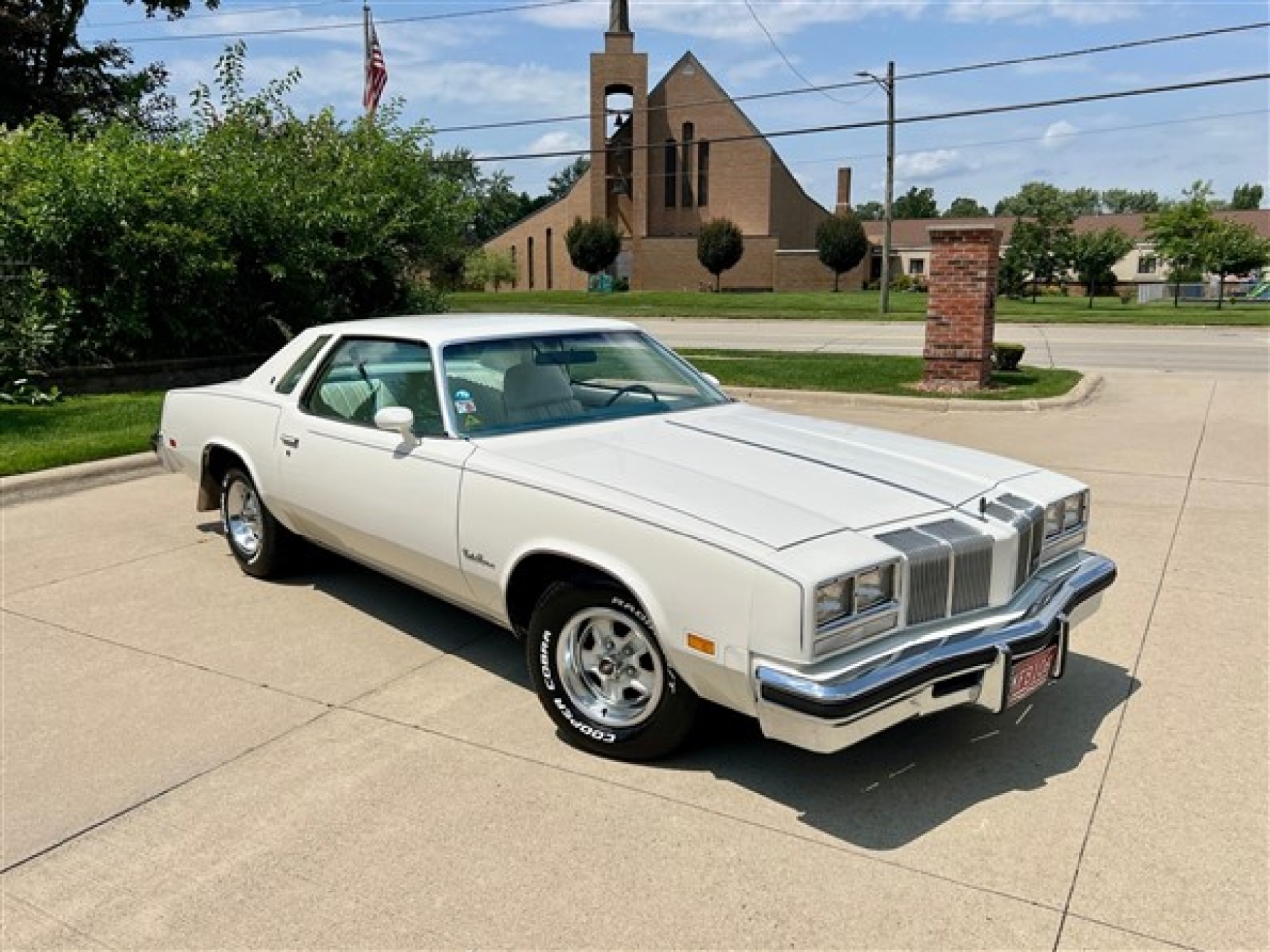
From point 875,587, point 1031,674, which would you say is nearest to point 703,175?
point 1031,674

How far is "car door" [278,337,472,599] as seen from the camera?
4.09m

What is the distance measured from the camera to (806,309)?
39.6 m

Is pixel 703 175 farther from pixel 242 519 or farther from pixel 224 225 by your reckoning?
pixel 242 519

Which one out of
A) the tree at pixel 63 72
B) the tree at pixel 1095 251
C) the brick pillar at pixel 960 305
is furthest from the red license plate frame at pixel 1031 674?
the tree at pixel 1095 251

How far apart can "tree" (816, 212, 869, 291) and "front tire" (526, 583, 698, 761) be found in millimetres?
54823

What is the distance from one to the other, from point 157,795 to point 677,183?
60.8 meters

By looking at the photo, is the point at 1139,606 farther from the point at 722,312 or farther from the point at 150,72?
the point at 722,312

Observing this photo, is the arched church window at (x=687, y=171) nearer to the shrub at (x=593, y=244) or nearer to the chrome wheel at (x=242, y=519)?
the shrub at (x=593, y=244)

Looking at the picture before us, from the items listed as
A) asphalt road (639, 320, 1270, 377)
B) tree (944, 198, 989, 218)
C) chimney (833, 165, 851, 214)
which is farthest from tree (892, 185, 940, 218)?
asphalt road (639, 320, 1270, 377)

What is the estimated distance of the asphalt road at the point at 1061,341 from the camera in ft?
61.6

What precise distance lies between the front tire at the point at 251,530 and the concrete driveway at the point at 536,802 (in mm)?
330

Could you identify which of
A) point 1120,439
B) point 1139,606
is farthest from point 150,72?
point 1139,606

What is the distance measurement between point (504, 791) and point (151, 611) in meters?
2.72

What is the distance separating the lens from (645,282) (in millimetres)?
59688
